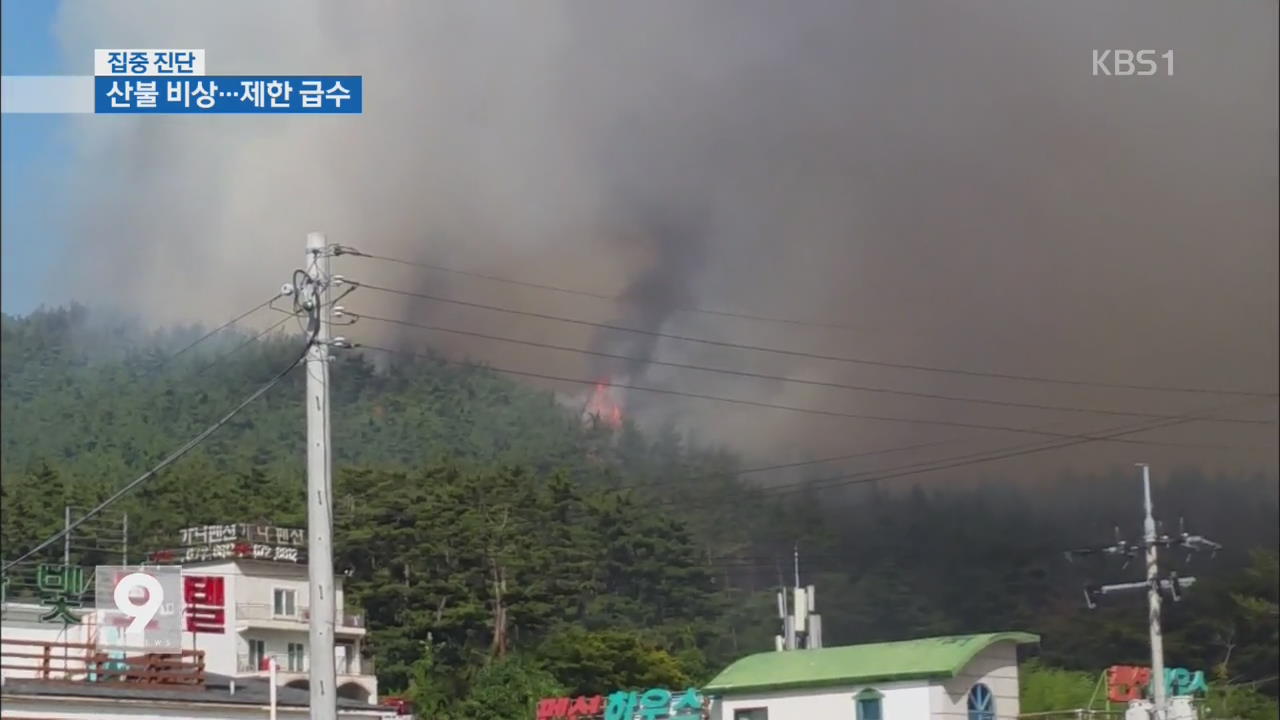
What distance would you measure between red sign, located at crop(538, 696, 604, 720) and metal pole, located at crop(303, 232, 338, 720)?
18.5 m

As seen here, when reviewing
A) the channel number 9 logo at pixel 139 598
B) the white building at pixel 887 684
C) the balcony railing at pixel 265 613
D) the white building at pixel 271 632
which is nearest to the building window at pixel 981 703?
the white building at pixel 887 684

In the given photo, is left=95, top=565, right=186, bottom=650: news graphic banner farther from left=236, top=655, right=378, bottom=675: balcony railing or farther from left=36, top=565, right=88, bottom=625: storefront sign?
left=236, top=655, right=378, bottom=675: balcony railing

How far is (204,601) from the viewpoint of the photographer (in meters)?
33.6

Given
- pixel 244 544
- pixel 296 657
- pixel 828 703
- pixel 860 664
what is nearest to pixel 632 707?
pixel 828 703

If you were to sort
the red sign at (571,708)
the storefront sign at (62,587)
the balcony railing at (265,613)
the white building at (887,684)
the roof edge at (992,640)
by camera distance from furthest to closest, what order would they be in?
1. the balcony railing at (265,613)
2. the red sign at (571,708)
3. the storefront sign at (62,587)
4. the white building at (887,684)
5. the roof edge at (992,640)

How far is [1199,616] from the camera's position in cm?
5856

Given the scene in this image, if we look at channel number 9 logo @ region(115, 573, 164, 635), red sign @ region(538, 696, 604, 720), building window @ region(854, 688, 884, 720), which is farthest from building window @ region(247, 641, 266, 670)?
building window @ region(854, 688, 884, 720)

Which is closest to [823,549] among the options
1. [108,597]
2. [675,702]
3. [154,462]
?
[154,462]

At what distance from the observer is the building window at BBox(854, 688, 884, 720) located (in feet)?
101

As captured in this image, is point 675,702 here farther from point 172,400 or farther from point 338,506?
point 172,400

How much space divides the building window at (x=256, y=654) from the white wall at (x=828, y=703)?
22.9 metres

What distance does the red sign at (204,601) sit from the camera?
105 ft

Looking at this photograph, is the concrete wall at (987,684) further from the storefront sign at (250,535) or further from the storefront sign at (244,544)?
the storefront sign at (250,535)

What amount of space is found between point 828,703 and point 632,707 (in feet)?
18.9
